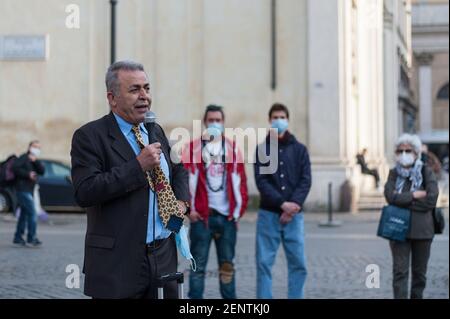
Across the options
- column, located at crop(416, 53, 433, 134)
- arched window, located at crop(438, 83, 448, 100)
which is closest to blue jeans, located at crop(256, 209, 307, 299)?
column, located at crop(416, 53, 433, 134)

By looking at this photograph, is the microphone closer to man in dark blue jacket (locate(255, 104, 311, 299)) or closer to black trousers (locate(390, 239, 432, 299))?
man in dark blue jacket (locate(255, 104, 311, 299))

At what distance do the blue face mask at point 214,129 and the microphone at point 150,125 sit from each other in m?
3.98

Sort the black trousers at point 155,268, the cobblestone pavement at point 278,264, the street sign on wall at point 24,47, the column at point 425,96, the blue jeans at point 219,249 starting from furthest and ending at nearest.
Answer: the column at point 425,96 < the street sign on wall at point 24,47 < the cobblestone pavement at point 278,264 < the blue jeans at point 219,249 < the black trousers at point 155,268

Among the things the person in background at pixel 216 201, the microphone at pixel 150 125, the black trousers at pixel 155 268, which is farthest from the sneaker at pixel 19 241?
the microphone at pixel 150 125

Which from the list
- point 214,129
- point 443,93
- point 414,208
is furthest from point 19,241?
point 443,93

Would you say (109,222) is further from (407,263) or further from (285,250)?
(407,263)

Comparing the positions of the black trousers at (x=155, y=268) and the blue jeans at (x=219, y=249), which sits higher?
the black trousers at (x=155, y=268)

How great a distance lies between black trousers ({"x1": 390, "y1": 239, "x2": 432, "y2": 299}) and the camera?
7.97 meters

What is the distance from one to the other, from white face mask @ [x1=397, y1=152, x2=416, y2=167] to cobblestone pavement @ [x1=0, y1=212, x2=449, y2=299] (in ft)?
5.81

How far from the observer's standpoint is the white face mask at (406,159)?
7.97 meters

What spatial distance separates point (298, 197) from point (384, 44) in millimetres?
25240

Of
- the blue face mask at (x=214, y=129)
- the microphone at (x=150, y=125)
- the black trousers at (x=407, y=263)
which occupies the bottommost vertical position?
the black trousers at (x=407, y=263)

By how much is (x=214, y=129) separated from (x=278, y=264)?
4221 millimetres

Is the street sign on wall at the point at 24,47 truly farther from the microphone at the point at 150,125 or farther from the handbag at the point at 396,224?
the microphone at the point at 150,125
